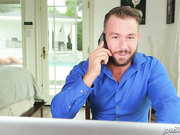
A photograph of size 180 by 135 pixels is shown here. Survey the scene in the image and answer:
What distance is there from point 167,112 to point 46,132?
254mm

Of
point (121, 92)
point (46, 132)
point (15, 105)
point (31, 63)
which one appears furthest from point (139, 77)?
point (15, 105)

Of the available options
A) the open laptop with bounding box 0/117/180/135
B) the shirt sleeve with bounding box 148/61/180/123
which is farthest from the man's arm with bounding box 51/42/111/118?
Answer: the open laptop with bounding box 0/117/180/135

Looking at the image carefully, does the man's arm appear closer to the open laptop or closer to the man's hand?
the man's hand

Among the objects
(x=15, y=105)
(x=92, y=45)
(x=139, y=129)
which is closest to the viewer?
(x=139, y=129)

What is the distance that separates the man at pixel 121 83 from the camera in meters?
0.35

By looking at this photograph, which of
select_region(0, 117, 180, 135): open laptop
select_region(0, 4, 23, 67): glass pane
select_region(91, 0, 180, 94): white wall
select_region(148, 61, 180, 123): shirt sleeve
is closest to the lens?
select_region(0, 117, 180, 135): open laptop

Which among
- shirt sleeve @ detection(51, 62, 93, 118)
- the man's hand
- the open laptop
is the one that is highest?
the man's hand

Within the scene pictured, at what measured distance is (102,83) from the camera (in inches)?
16.0

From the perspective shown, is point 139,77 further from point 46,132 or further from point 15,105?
point 15,105

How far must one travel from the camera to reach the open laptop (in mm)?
126

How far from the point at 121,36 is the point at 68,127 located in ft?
0.84

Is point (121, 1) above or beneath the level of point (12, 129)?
above

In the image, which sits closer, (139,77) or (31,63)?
(139,77)

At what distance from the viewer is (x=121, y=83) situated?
397 mm
